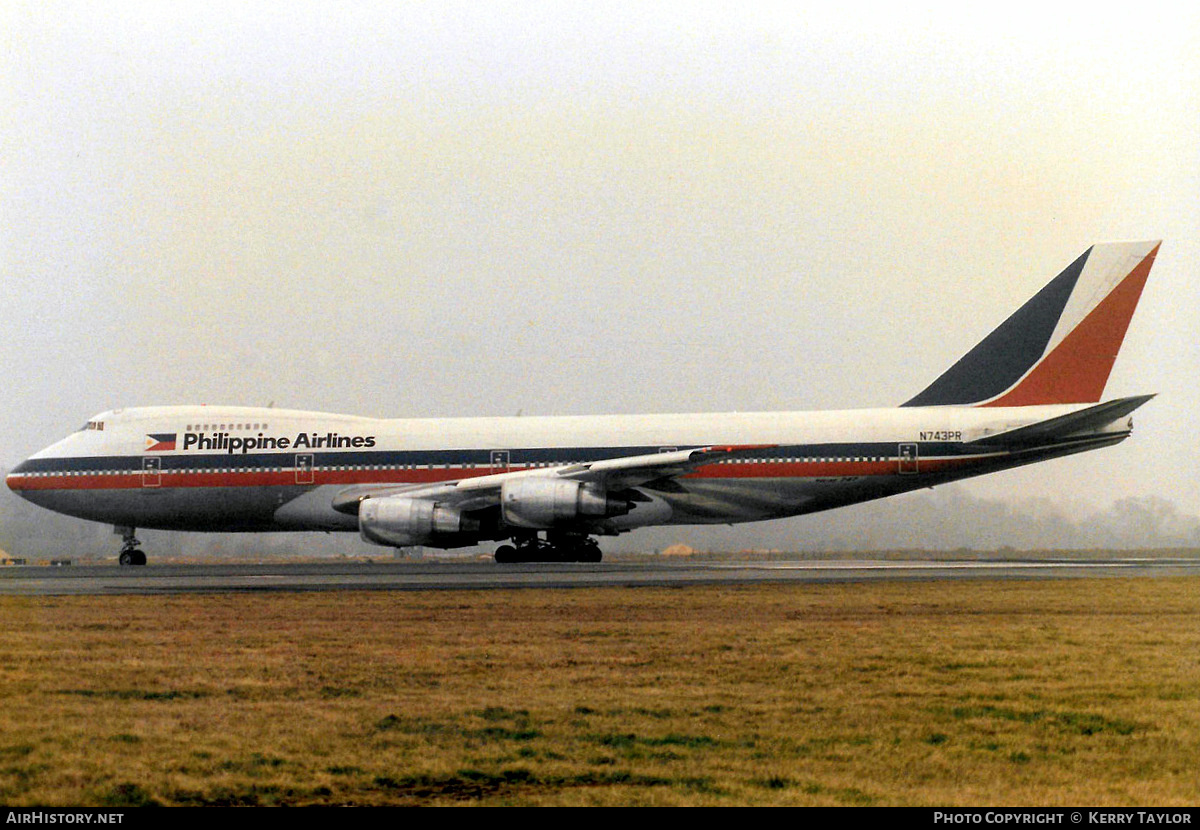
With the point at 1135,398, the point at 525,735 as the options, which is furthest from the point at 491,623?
the point at 1135,398

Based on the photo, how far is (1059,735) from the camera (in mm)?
7938

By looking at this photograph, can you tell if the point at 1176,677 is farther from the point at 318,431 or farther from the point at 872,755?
the point at 318,431

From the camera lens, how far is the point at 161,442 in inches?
1296

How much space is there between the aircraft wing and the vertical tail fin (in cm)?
586

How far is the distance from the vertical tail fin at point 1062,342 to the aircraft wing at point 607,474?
19.2ft

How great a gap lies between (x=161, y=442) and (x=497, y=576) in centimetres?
1399

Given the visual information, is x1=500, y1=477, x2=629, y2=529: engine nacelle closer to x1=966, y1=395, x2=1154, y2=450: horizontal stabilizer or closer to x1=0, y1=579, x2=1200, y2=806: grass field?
x1=966, y1=395, x2=1154, y2=450: horizontal stabilizer

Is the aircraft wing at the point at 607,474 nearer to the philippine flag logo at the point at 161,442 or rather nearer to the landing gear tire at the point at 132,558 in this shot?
the philippine flag logo at the point at 161,442

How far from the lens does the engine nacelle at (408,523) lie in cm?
2806

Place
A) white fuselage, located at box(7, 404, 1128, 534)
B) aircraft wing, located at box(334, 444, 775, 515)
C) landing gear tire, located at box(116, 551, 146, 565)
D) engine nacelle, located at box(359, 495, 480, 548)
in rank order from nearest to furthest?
1. aircraft wing, located at box(334, 444, 775, 515)
2. engine nacelle, located at box(359, 495, 480, 548)
3. white fuselage, located at box(7, 404, 1128, 534)
4. landing gear tire, located at box(116, 551, 146, 565)

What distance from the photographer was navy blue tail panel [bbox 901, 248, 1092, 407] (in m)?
30.6

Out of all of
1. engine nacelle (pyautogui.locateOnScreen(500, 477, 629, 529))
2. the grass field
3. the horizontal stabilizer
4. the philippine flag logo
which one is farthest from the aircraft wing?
the grass field

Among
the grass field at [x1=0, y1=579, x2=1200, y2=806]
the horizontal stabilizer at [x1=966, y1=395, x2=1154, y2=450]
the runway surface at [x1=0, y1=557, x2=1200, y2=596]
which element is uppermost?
the horizontal stabilizer at [x1=966, y1=395, x2=1154, y2=450]
